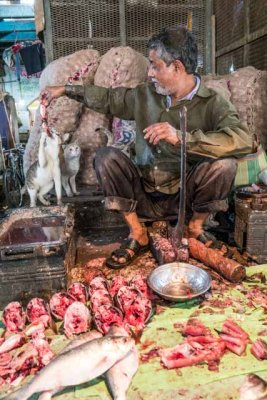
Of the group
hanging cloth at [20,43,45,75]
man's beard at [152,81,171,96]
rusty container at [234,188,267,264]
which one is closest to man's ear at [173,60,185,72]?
man's beard at [152,81,171,96]

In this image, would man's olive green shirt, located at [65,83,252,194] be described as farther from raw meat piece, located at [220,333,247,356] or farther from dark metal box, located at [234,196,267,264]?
raw meat piece, located at [220,333,247,356]

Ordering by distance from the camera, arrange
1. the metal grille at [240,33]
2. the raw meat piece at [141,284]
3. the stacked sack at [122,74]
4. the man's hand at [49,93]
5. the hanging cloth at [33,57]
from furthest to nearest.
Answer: the hanging cloth at [33,57], the metal grille at [240,33], the stacked sack at [122,74], the man's hand at [49,93], the raw meat piece at [141,284]

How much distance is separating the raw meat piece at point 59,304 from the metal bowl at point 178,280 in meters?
0.67

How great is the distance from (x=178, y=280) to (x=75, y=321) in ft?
3.20

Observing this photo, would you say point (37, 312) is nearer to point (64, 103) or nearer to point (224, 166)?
point (224, 166)

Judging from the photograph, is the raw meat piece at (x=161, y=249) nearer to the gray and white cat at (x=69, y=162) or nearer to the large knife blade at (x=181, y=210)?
→ the large knife blade at (x=181, y=210)

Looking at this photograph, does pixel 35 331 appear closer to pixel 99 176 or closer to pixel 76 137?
pixel 99 176

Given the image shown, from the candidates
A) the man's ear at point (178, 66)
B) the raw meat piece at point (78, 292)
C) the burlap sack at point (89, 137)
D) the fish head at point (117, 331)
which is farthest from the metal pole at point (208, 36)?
the fish head at point (117, 331)

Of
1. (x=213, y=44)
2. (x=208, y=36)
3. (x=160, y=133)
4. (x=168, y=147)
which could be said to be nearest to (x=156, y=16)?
(x=208, y=36)

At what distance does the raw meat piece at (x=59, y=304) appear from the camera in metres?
2.55

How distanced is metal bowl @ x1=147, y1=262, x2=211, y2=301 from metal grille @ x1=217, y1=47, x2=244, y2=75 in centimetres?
515

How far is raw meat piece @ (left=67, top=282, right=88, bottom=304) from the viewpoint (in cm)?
269

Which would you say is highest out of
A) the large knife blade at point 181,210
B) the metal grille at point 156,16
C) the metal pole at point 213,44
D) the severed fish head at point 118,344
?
the metal grille at point 156,16

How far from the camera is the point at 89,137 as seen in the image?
18.5 feet
